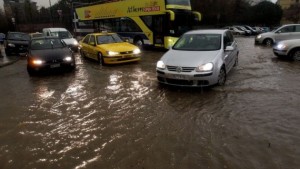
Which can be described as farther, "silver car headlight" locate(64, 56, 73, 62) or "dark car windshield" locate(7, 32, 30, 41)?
"dark car windshield" locate(7, 32, 30, 41)

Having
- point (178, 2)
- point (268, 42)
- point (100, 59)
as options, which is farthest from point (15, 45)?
point (268, 42)

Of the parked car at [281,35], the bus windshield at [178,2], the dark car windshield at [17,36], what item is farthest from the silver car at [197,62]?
the dark car windshield at [17,36]

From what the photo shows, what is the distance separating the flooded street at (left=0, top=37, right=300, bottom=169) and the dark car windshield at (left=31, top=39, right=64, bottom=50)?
2.33m

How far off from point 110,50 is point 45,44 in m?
2.75

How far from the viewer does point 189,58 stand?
301 inches

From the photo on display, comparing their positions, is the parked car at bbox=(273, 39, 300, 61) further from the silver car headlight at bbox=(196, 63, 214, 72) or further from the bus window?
the bus window

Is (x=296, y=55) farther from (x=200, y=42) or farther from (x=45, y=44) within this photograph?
(x=45, y=44)

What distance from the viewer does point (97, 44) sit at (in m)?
12.9

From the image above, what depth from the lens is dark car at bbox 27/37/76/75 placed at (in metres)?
10.1

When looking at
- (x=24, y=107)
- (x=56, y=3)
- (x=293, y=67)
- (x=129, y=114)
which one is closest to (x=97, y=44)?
(x=24, y=107)

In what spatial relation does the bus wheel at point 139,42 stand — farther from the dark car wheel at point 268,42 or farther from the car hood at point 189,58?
the car hood at point 189,58

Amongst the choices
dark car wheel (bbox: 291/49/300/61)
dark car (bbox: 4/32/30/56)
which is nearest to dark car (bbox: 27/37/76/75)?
dark car (bbox: 4/32/30/56)

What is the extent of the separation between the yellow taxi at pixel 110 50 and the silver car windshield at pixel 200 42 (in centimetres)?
390

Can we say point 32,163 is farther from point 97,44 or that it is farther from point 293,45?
point 293,45
